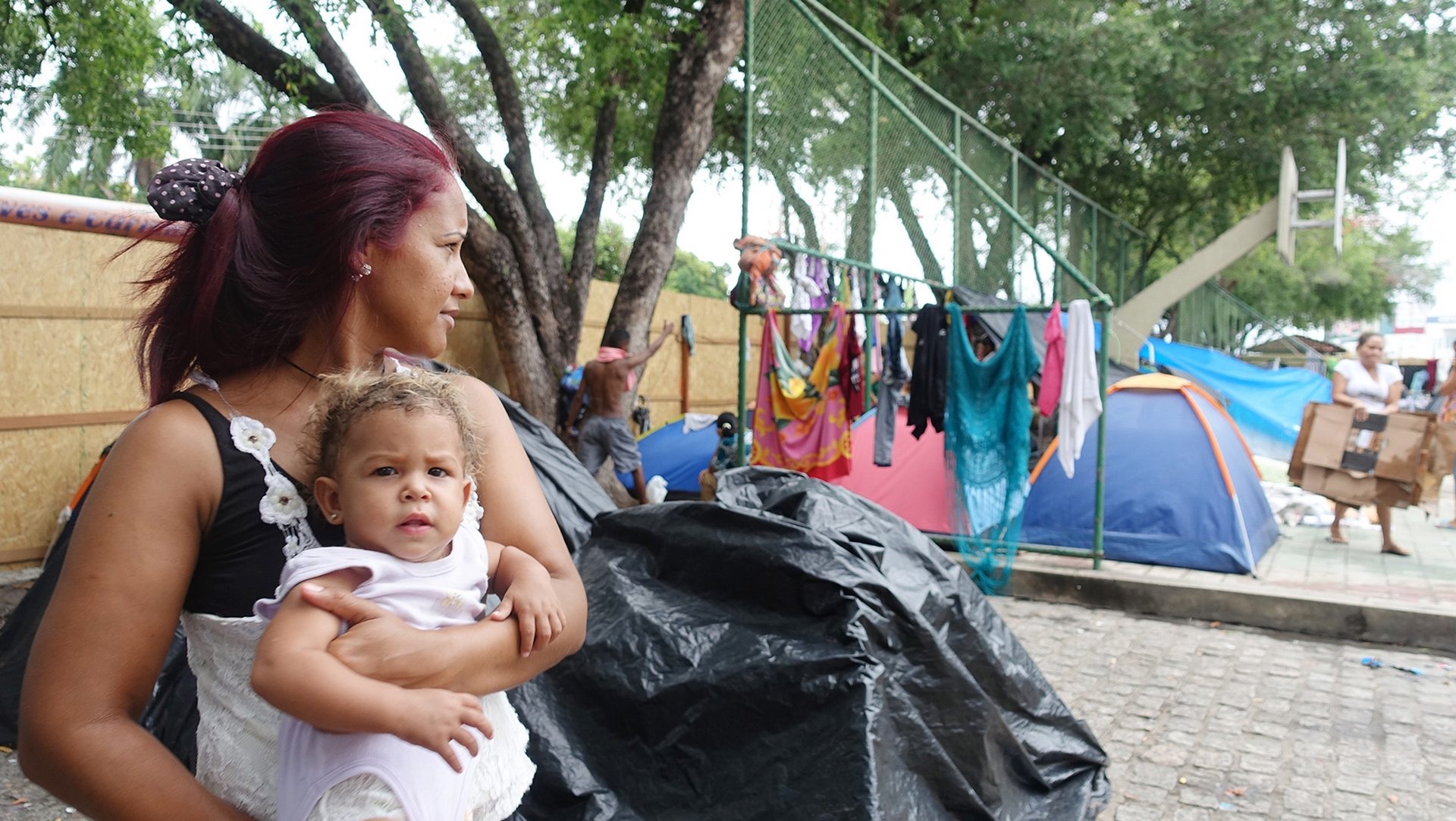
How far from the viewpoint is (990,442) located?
6855 mm

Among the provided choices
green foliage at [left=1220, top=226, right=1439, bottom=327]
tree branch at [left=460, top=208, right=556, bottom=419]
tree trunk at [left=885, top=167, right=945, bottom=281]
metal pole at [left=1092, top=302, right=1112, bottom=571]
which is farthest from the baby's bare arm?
green foliage at [left=1220, top=226, right=1439, bottom=327]

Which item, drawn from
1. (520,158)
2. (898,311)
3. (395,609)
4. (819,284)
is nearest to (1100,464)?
(898,311)

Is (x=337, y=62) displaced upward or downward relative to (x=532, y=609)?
upward

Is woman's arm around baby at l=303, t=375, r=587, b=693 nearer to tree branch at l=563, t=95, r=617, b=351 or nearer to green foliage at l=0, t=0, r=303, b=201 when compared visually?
green foliage at l=0, t=0, r=303, b=201

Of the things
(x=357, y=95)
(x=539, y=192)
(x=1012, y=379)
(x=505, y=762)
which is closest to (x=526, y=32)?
(x=539, y=192)

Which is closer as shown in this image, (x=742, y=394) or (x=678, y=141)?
(x=742, y=394)

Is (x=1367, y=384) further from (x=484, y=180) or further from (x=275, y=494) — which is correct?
(x=275, y=494)

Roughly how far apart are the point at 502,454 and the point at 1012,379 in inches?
220

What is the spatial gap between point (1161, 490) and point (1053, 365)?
4.62 feet

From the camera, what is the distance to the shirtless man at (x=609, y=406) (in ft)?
27.7

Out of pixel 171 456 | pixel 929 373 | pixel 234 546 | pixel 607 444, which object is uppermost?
pixel 171 456

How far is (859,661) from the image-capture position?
2.61 metres

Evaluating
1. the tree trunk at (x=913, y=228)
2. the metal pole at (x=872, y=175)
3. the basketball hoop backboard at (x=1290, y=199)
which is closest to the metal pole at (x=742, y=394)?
the metal pole at (x=872, y=175)

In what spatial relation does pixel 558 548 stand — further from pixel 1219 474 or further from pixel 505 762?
pixel 1219 474
